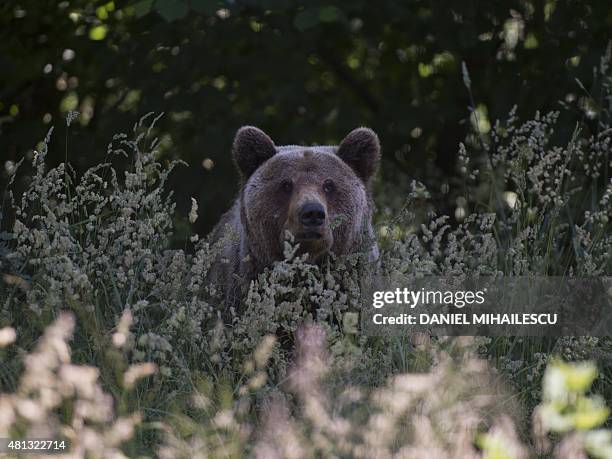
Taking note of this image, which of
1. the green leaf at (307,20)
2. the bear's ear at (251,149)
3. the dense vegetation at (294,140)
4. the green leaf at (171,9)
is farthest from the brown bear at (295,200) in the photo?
the green leaf at (307,20)

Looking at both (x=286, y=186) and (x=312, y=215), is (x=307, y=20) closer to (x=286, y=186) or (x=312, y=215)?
(x=286, y=186)

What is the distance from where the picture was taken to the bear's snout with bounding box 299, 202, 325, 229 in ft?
16.8

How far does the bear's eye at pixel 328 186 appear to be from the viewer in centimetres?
560

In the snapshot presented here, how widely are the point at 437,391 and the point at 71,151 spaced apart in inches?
208

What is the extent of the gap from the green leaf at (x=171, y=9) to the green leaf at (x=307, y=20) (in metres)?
0.83

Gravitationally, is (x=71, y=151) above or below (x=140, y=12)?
below

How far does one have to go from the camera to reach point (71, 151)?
26.6 ft

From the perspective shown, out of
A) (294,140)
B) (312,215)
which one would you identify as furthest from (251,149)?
(294,140)

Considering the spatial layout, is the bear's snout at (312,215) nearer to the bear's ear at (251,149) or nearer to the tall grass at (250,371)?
the tall grass at (250,371)

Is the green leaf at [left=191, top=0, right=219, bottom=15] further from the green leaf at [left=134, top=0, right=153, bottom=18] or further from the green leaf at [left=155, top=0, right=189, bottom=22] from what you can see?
the green leaf at [left=134, top=0, right=153, bottom=18]

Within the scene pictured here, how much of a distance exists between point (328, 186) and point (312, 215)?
1.74 ft

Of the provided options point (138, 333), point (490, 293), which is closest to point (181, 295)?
point (138, 333)

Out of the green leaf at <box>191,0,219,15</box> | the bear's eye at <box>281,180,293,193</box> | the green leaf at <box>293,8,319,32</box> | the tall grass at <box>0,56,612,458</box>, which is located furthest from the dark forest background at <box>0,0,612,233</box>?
the tall grass at <box>0,56,612,458</box>

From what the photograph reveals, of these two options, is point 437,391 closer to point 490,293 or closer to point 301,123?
point 490,293
